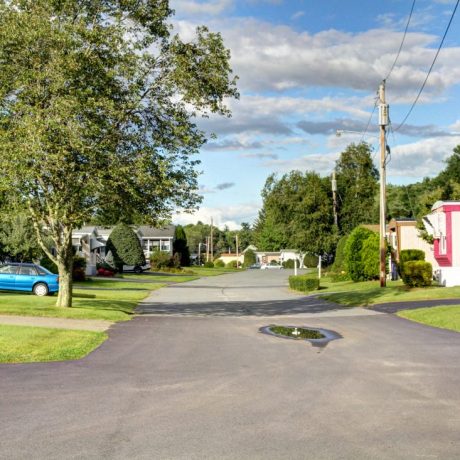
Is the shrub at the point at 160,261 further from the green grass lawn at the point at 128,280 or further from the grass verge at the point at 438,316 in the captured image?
the grass verge at the point at 438,316

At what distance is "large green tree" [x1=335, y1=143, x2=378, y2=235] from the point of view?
66.2m

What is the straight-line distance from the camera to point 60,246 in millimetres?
22391

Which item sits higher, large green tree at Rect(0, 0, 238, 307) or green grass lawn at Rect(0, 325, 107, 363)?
large green tree at Rect(0, 0, 238, 307)

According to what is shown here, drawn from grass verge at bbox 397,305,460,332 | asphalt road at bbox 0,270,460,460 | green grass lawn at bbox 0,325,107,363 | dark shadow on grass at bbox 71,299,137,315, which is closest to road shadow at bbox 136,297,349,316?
dark shadow on grass at bbox 71,299,137,315

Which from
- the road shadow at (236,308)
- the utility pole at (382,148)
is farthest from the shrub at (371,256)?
the road shadow at (236,308)

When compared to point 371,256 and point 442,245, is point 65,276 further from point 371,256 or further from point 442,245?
point 371,256

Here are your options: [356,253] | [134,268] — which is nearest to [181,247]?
[134,268]

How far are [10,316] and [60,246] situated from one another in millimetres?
4144

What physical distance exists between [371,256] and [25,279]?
68.6ft

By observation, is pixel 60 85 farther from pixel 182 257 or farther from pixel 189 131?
pixel 182 257

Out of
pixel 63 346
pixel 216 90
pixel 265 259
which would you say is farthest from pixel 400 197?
pixel 63 346

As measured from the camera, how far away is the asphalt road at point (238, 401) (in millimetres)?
6230

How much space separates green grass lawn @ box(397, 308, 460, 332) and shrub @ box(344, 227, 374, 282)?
18.9m

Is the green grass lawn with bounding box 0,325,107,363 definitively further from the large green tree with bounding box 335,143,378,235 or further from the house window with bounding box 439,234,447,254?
the large green tree with bounding box 335,143,378,235
